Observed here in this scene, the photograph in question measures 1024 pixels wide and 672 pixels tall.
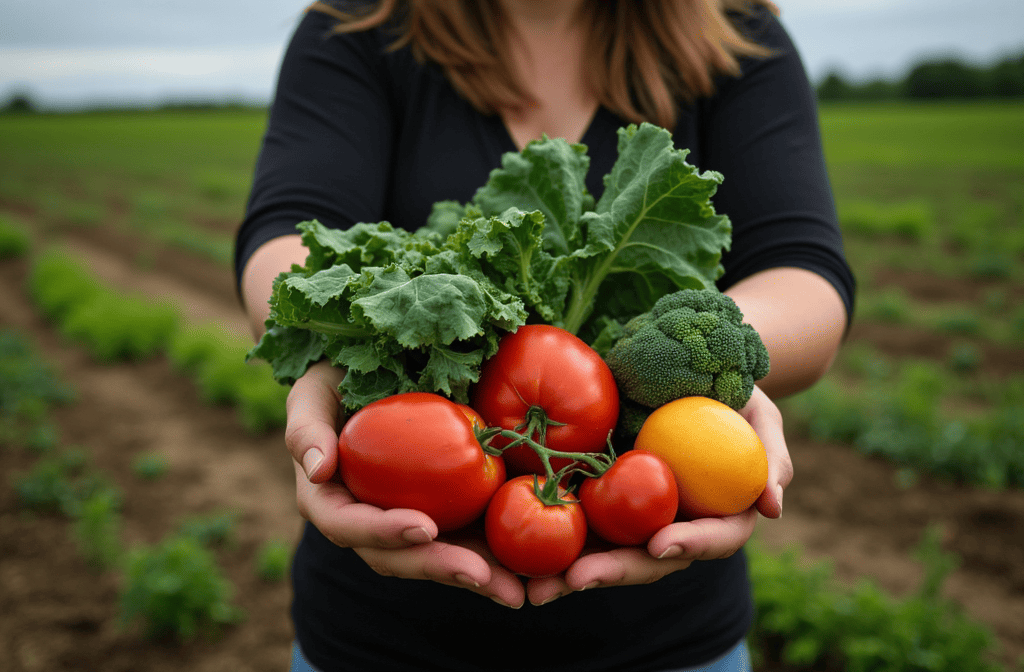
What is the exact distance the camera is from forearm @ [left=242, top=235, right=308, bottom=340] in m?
2.05

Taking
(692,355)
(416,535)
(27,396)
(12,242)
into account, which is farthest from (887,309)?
(12,242)

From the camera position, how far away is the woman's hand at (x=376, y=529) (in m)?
1.49

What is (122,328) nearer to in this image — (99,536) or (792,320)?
(99,536)

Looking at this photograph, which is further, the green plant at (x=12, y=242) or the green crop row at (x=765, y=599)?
the green plant at (x=12, y=242)

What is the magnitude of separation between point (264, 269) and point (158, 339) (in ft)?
30.0

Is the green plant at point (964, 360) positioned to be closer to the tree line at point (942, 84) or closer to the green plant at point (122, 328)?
the green plant at point (122, 328)

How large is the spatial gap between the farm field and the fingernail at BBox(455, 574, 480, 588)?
3.90 metres

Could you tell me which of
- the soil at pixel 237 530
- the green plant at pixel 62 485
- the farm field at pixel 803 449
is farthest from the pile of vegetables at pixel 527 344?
the green plant at pixel 62 485

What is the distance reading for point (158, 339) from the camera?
1011cm

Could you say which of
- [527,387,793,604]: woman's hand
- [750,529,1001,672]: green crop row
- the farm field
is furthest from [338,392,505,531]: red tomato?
the farm field

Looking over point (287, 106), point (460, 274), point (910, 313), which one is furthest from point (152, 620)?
point (910, 313)

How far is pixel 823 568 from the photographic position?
4.61 metres

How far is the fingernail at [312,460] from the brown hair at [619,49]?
1385 millimetres

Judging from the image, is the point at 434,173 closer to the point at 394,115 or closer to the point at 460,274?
the point at 394,115
